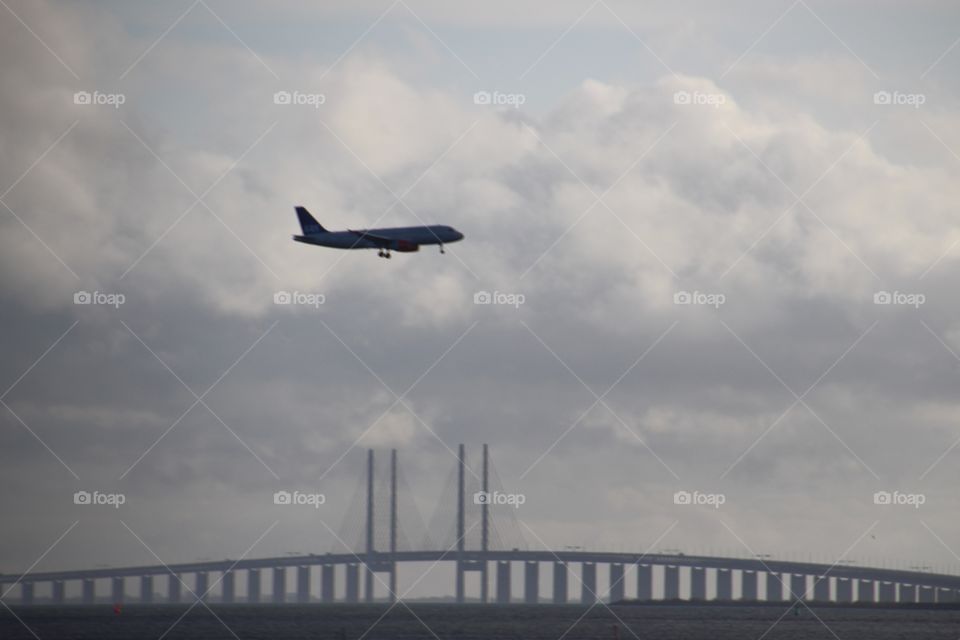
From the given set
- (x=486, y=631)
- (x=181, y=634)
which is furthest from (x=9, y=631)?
(x=486, y=631)

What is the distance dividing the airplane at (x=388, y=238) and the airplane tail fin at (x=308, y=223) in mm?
16190

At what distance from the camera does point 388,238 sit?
167 metres

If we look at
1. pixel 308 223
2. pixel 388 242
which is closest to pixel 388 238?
pixel 388 242

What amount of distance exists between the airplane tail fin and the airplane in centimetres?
1619

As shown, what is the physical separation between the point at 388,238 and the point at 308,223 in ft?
95.8

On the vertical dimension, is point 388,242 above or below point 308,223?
below

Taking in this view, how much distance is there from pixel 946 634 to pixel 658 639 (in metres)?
42.8

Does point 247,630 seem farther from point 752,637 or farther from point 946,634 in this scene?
point 946,634

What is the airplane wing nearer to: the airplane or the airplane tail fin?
the airplane

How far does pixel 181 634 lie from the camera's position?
178875 millimetres

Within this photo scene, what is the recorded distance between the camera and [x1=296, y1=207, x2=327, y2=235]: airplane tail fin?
193 m

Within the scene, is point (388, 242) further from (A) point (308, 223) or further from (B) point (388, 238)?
(A) point (308, 223)

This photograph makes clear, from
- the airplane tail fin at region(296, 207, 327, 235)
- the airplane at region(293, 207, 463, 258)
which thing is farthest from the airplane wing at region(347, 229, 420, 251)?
the airplane tail fin at region(296, 207, 327, 235)

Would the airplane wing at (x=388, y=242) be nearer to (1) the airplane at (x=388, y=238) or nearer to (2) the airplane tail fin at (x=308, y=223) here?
(1) the airplane at (x=388, y=238)
